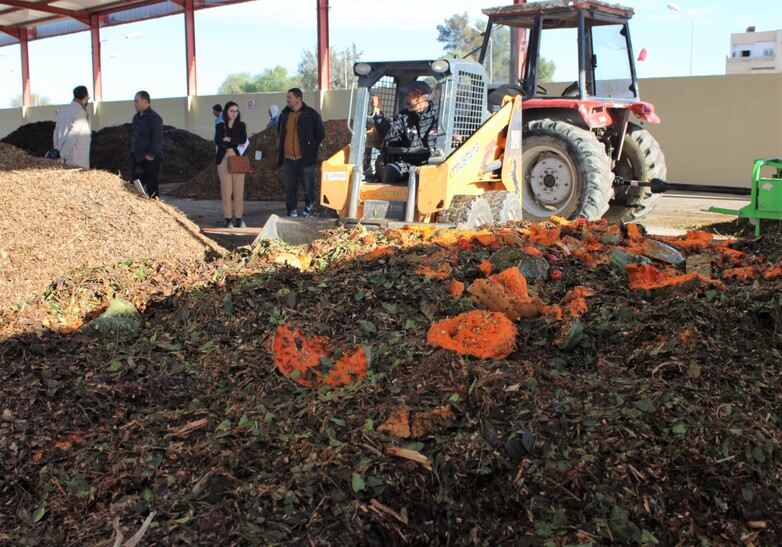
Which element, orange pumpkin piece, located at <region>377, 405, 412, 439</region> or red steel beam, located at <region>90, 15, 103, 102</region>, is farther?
red steel beam, located at <region>90, 15, 103, 102</region>

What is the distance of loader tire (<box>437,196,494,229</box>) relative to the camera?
6582 millimetres

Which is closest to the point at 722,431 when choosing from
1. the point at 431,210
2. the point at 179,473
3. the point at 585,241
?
the point at 179,473

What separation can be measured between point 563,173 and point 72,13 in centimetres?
2376

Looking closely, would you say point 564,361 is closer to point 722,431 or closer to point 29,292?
point 722,431

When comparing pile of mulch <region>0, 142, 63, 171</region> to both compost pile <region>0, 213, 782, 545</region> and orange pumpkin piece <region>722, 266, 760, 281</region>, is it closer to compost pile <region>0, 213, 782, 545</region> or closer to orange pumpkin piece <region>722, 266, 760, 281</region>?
compost pile <region>0, 213, 782, 545</region>

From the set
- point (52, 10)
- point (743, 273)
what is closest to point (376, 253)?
point (743, 273)

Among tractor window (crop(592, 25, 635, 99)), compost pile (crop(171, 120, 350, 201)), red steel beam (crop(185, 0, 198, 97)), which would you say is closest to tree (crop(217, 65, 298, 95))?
red steel beam (crop(185, 0, 198, 97))

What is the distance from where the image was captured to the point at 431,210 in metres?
6.81

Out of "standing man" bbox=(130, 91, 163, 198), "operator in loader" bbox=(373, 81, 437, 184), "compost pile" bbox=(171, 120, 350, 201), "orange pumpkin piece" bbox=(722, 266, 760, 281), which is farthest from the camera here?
"compost pile" bbox=(171, 120, 350, 201)

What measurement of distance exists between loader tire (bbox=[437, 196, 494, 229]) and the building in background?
19.7 m

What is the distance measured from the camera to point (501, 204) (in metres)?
7.07

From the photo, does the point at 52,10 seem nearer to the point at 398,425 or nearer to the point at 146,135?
the point at 146,135

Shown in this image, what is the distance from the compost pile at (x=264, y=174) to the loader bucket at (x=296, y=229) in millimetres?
7405

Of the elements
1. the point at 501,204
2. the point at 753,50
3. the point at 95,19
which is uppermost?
the point at 95,19
